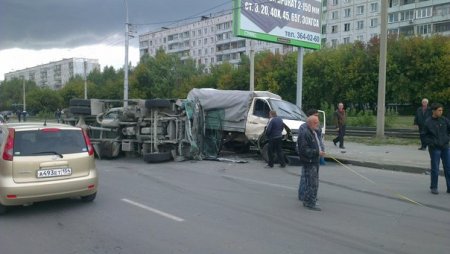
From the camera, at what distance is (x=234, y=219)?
6934 mm

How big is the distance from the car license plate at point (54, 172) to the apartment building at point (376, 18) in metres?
59.7

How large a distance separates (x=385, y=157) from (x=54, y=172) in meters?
10.9

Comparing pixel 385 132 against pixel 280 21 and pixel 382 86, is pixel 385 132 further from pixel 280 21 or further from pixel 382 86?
pixel 280 21

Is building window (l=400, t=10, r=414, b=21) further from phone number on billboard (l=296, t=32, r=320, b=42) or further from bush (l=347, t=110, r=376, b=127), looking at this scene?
phone number on billboard (l=296, t=32, r=320, b=42)

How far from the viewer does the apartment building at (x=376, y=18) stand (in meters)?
64.5

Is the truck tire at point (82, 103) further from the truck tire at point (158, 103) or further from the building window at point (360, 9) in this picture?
the building window at point (360, 9)

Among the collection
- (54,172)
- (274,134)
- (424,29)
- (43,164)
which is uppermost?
(424,29)

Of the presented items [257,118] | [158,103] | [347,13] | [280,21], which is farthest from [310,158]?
[347,13]

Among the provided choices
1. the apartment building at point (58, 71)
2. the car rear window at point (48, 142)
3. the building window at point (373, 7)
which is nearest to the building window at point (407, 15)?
the building window at point (373, 7)

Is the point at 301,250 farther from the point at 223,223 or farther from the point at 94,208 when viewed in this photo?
the point at 94,208

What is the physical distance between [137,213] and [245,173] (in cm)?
517

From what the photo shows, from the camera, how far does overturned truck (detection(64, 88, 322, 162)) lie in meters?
14.4

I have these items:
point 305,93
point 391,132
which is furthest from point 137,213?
point 305,93

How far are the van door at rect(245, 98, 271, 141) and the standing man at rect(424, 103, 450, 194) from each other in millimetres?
6142
